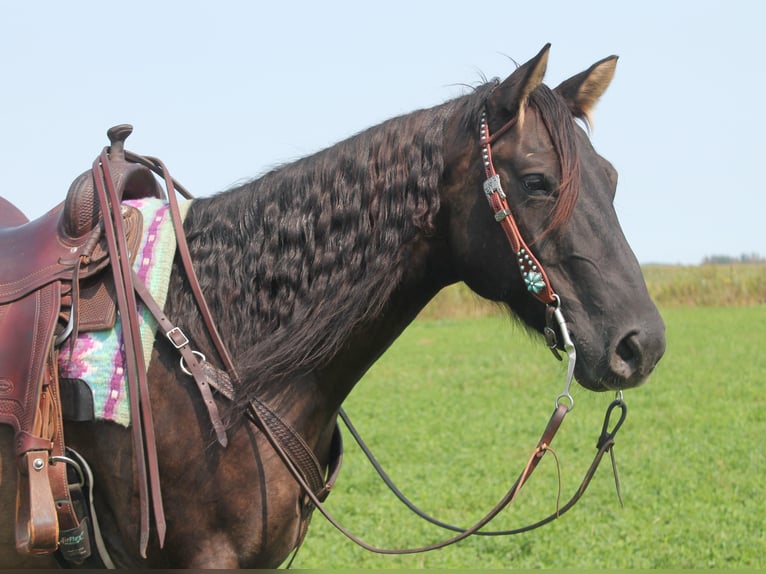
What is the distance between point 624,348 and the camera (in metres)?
2.16

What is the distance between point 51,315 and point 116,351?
203 mm

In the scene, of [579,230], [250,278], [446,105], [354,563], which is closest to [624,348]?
[579,230]

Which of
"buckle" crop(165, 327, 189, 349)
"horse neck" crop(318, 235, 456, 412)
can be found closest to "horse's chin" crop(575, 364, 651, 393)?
"horse neck" crop(318, 235, 456, 412)

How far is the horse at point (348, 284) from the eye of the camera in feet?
7.26

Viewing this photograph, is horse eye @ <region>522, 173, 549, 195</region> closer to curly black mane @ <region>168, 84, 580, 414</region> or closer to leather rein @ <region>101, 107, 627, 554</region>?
leather rein @ <region>101, 107, 627, 554</region>

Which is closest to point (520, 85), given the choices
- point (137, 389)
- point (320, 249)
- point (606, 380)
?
point (320, 249)

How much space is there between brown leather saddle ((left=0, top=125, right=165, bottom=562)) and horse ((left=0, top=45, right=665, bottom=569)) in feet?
0.40

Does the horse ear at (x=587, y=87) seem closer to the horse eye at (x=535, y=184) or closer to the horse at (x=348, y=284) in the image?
the horse at (x=348, y=284)

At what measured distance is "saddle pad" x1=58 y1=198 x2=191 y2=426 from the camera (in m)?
2.22

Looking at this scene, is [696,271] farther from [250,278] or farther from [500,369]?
[250,278]

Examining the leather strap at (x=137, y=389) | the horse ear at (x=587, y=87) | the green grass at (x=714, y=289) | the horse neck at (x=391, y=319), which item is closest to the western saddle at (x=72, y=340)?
the leather strap at (x=137, y=389)

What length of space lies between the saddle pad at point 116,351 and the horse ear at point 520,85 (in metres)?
1.06

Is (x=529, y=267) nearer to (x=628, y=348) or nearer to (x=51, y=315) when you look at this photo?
(x=628, y=348)

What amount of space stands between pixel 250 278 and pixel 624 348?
1.11 metres
